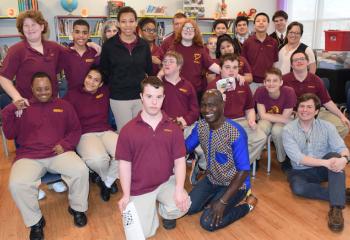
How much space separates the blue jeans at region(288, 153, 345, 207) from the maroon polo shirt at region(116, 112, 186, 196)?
1183mm

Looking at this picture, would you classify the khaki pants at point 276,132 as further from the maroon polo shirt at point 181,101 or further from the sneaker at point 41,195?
the sneaker at point 41,195

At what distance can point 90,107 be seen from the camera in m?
2.91

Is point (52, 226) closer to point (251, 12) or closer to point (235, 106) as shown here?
point (235, 106)

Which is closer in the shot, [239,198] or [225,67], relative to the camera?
[239,198]

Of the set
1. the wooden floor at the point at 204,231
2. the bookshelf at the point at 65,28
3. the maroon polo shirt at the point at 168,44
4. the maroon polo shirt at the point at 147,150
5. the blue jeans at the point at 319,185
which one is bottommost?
the wooden floor at the point at 204,231

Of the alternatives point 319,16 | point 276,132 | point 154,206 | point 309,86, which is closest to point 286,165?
point 276,132

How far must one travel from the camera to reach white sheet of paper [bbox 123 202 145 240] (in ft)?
6.81

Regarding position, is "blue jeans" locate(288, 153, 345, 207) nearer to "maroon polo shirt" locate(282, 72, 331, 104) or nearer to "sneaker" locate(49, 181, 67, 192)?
"maroon polo shirt" locate(282, 72, 331, 104)

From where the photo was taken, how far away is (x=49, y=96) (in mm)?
2529

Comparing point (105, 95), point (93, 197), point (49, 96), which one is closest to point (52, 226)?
point (93, 197)

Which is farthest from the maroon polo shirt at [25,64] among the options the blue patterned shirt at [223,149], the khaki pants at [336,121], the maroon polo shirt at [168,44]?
the khaki pants at [336,121]

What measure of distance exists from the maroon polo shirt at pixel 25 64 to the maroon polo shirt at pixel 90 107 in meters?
0.19

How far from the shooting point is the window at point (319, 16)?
6652mm

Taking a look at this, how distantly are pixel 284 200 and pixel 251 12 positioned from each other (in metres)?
5.73
